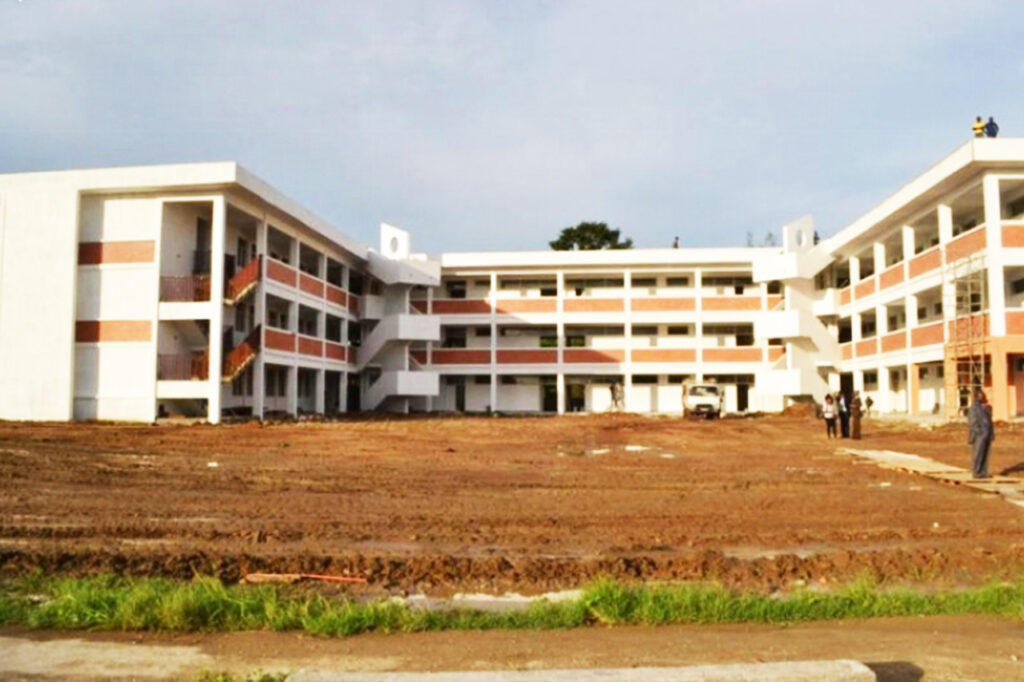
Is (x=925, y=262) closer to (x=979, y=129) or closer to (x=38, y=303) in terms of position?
(x=979, y=129)

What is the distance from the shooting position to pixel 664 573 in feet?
27.6

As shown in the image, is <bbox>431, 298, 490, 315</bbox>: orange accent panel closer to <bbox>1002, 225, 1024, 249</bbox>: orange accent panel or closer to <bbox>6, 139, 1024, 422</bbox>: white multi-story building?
<bbox>6, 139, 1024, 422</bbox>: white multi-story building

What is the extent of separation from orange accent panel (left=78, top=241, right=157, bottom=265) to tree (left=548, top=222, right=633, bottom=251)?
47883mm

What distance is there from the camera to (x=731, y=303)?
158ft

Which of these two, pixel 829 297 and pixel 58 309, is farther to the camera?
pixel 829 297

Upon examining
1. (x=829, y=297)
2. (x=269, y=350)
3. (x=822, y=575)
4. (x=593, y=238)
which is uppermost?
(x=593, y=238)

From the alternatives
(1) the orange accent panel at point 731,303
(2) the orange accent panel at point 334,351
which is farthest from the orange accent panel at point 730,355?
(2) the orange accent panel at point 334,351

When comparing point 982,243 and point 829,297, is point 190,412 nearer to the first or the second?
point 982,243

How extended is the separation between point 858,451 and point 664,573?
48.2 ft

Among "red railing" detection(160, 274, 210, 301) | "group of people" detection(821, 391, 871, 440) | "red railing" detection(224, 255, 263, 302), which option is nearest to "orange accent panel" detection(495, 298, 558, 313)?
"red railing" detection(224, 255, 263, 302)

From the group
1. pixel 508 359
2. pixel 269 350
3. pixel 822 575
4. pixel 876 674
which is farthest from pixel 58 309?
pixel 876 674

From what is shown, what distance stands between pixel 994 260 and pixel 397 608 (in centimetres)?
2718

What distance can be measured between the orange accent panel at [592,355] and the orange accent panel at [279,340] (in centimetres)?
1820

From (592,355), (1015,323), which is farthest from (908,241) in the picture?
(592,355)
